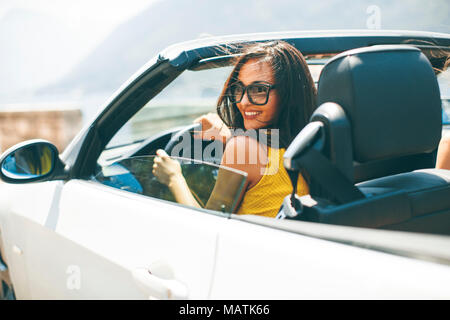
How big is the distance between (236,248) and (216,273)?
89mm

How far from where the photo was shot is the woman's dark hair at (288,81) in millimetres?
1451

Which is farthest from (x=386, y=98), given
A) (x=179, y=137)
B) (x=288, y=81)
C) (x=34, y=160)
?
(x=34, y=160)

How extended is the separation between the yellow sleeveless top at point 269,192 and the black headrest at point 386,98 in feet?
1.03

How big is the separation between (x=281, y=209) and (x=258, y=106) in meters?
0.42

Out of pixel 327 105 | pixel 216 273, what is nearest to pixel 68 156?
pixel 216 273

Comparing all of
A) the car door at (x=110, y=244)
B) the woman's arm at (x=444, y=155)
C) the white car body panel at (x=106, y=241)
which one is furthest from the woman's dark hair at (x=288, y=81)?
the woman's arm at (x=444, y=155)

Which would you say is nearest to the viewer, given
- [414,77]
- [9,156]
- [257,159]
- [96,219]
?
[414,77]

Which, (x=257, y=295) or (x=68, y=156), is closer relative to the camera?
(x=257, y=295)

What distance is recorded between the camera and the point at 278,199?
4.53ft

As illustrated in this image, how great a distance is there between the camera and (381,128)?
112 centimetres

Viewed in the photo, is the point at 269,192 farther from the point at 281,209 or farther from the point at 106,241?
the point at 106,241

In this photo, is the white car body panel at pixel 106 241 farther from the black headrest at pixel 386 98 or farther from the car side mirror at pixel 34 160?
the black headrest at pixel 386 98

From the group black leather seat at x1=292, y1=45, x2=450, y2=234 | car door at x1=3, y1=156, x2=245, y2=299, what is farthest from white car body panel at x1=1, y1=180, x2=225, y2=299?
black leather seat at x1=292, y1=45, x2=450, y2=234
